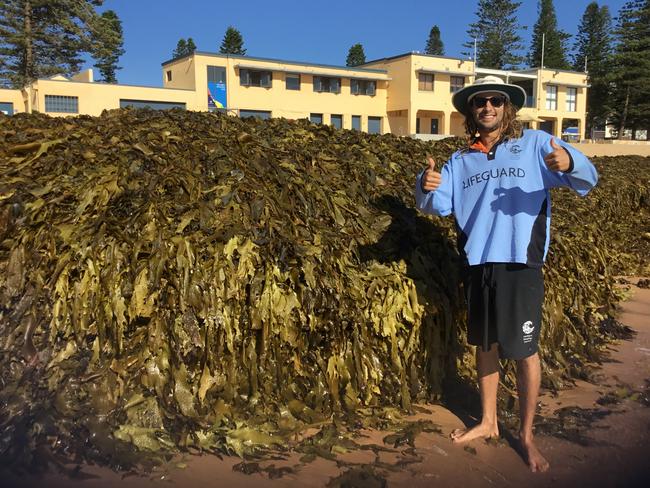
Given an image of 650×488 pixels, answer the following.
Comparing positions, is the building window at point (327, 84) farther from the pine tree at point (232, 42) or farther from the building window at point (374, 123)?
the pine tree at point (232, 42)

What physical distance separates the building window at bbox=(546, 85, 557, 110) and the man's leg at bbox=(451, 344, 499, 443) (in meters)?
57.3

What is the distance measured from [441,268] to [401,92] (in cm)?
4455

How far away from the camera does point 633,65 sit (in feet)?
176

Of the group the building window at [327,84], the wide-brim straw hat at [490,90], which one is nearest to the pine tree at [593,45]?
the building window at [327,84]

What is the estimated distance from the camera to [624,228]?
7.37 meters

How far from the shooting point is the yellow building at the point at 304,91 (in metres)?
33.4

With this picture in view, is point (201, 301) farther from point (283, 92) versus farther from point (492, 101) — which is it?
point (283, 92)

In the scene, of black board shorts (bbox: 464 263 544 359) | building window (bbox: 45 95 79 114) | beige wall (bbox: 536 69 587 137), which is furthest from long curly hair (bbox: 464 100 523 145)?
beige wall (bbox: 536 69 587 137)

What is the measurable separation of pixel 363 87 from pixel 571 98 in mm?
24140

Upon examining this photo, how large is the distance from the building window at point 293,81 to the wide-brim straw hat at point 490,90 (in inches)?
1596

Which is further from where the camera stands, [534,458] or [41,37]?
[41,37]

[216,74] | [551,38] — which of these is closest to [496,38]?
[551,38]

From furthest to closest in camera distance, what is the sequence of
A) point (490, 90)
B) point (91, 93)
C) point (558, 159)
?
point (91, 93) < point (490, 90) < point (558, 159)

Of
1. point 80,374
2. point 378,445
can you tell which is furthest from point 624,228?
point 80,374
